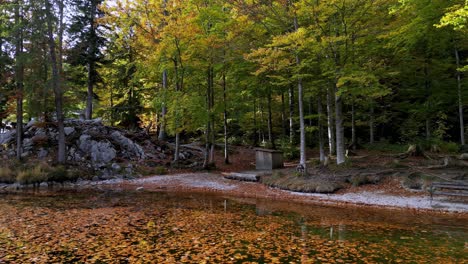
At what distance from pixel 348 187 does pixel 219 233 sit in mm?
7586

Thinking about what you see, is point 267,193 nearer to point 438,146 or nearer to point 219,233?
point 219,233

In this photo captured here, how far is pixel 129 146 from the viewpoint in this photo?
72.1 ft

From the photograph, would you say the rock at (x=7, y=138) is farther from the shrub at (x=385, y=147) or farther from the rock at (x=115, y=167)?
the shrub at (x=385, y=147)

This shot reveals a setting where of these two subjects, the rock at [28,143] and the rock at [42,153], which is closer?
the rock at [42,153]

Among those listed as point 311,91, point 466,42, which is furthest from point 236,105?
point 466,42

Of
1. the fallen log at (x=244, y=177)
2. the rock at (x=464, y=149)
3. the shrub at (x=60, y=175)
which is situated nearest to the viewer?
the shrub at (x=60, y=175)

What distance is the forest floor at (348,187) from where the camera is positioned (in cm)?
1101

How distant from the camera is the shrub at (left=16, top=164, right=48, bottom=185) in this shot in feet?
51.2

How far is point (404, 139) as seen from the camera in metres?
26.5

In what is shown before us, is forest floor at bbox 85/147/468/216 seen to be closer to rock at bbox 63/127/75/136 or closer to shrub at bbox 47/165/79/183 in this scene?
shrub at bbox 47/165/79/183

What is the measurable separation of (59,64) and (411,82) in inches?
895

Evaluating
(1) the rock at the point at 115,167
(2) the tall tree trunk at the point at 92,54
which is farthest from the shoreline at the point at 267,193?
(2) the tall tree trunk at the point at 92,54

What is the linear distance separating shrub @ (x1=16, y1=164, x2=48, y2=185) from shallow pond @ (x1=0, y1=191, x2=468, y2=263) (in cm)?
499

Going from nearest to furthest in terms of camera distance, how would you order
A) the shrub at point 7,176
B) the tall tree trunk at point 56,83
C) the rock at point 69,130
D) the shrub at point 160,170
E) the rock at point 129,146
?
the shrub at point 7,176
the tall tree trunk at point 56,83
the shrub at point 160,170
the rock at point 69,130
the rock at point 129,146
